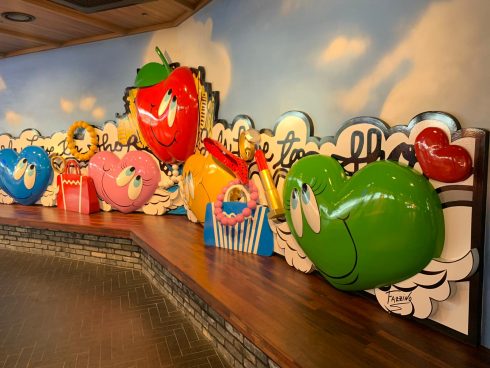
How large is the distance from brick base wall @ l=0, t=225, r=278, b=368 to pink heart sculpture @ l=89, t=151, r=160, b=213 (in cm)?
57

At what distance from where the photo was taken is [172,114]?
4.04 m

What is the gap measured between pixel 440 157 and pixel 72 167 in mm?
4889

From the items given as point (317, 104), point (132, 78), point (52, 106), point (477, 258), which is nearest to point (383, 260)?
point (477, 258)

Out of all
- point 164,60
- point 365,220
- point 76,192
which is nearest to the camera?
point 365,220

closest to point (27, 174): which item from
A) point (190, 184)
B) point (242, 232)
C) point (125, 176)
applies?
point (125, 176)

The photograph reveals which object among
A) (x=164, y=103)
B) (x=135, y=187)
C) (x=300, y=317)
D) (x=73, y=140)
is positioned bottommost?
(x=300, y=317)

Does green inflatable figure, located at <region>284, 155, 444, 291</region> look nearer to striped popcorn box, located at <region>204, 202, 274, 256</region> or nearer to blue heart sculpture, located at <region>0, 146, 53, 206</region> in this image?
striped popcorn box, located at <region>204, 202, 274, 256</region>

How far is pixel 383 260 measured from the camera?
1.97m

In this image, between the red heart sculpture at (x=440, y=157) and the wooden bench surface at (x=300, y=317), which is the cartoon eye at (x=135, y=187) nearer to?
the wooden bench surface at (x=300, y=317)

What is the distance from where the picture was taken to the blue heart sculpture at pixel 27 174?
529cm

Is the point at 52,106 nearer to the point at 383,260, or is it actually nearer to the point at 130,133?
the point at 130,133

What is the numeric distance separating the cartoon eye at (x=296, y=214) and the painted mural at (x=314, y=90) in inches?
3.3

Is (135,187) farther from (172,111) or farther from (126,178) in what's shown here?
(172,111)

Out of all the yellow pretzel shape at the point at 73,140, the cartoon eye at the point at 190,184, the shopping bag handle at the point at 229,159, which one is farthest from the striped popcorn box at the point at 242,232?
the yellow pretzel shape at the point at 73,140
